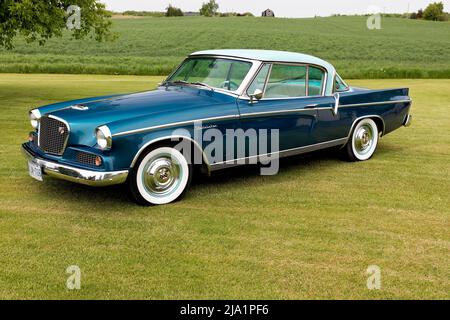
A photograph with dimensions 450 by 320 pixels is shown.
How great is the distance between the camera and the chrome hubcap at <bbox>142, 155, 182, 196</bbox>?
5.14 m

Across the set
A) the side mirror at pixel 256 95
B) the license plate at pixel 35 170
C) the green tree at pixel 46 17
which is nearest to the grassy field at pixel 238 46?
the green tree at pixel 46 17

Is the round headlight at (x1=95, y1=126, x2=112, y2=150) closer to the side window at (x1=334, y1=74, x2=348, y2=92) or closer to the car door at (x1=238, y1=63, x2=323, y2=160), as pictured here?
the car door at (x1=238, y1=63, x2=323, y2=160)

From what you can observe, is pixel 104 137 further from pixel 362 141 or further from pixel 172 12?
pixel 172 12

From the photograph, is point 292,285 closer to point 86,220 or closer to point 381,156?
point 86,220

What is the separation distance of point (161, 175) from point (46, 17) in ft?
31.3

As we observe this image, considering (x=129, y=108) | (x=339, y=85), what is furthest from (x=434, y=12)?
(x=129, y=108)

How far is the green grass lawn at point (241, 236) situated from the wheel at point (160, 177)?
0.49 feet

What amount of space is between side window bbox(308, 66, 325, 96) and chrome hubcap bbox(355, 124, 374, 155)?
3.32 ft

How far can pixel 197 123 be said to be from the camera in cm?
523

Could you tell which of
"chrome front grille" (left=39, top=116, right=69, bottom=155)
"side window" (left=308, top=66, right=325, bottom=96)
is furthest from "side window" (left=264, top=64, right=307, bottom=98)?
"chrome front grille" (left=39, top=116, right=69, bottom=155)

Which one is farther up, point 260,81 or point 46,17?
point 46,17

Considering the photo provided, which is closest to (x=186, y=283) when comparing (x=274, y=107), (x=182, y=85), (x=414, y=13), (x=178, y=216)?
(x=178, y=216)

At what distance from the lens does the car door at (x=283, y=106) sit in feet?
18.8
